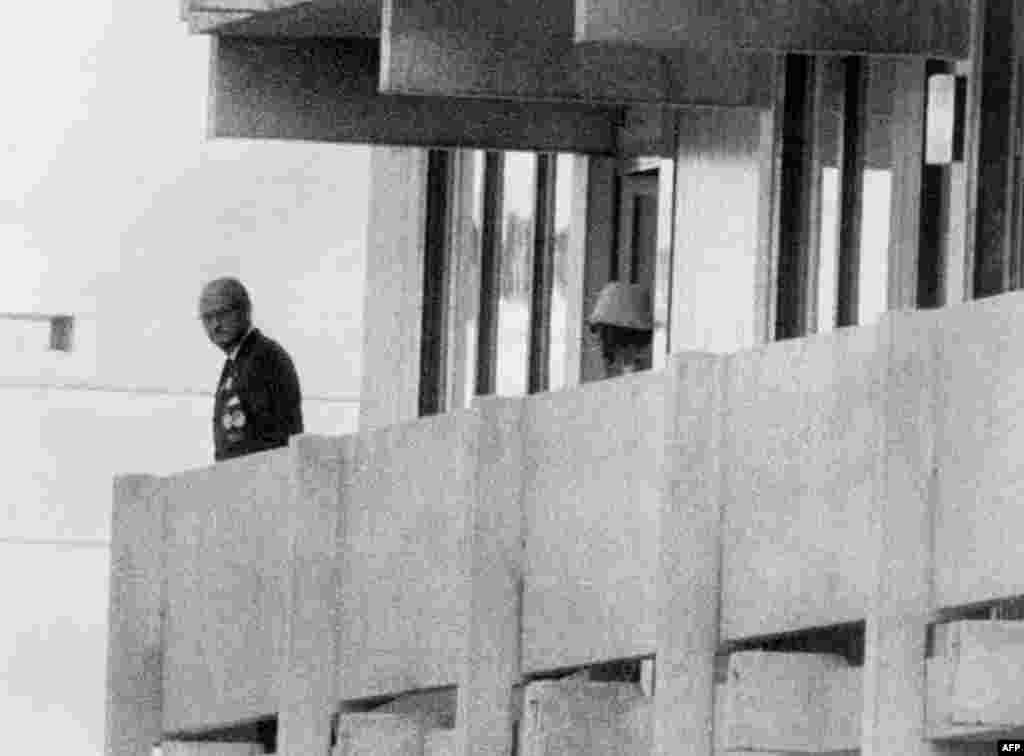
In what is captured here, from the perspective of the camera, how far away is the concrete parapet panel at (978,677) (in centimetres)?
1370

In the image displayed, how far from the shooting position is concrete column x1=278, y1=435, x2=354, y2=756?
1830 cm

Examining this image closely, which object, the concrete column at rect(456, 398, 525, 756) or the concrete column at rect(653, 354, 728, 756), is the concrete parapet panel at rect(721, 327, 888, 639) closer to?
the concrete column at rect(653, 354, 728, 756)

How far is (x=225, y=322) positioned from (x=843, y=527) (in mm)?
8158

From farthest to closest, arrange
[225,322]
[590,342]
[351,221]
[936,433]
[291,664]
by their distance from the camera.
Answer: [351,221], [590,342], [225,322], [291,664], [936,433]

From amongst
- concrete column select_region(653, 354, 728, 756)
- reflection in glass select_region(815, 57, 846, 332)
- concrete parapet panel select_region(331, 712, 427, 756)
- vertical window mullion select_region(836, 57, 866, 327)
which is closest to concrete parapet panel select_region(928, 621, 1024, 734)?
concrete column select_region(653, 354, 728, 756)

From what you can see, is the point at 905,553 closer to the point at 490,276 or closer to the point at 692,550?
the point at 692,550

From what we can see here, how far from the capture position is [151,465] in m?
30.6

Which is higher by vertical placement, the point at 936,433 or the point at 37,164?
the point at 37,164

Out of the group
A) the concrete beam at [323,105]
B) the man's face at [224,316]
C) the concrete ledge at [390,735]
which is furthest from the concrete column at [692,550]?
the concrete beam at [323,105]

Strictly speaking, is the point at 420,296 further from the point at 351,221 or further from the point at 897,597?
the point at 897,597

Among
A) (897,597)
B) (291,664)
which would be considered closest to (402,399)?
(291,664)

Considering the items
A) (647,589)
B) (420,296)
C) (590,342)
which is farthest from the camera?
(420,296)

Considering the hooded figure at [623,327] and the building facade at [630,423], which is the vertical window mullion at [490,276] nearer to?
the building facade at [630,423]

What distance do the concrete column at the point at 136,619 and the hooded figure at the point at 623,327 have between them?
1727mm
